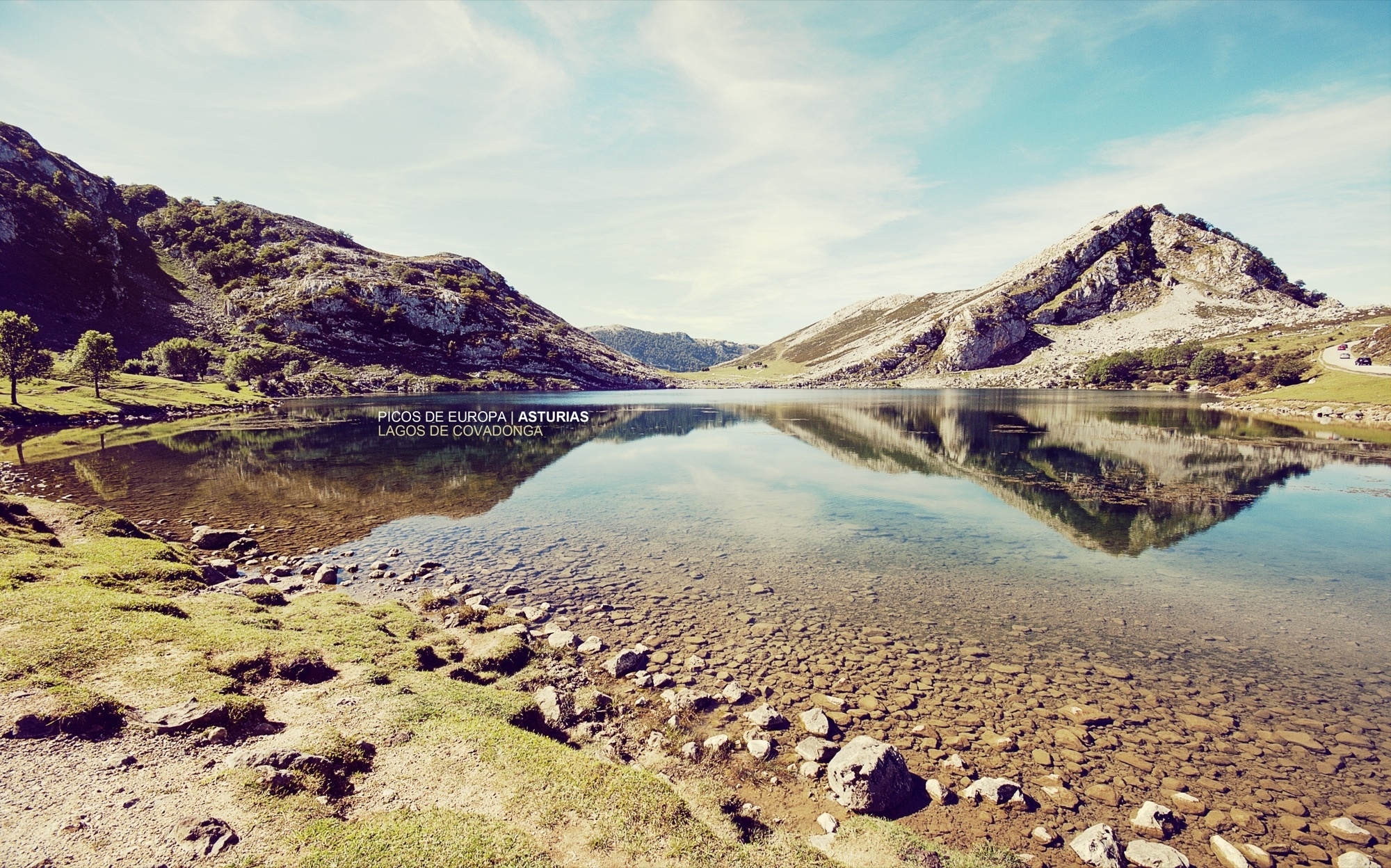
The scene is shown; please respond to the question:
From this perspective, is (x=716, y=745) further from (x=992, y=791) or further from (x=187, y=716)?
(x=187, y=716)

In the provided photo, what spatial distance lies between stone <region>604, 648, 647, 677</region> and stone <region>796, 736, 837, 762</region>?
6.01 m

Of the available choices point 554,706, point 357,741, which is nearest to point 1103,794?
point 554,706

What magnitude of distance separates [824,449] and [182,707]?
2565 inches

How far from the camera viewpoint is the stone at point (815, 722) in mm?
14062

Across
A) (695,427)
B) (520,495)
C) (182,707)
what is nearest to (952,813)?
(182,707)

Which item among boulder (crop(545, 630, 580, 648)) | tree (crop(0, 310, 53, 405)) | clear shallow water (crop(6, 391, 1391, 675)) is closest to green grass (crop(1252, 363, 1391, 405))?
clear shallow water (crop(6, 391, 1391, 675))

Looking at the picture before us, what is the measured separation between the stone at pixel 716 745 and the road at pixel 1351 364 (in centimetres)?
16355

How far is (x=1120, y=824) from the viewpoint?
37.1ft

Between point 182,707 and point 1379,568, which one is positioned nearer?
point 182,707

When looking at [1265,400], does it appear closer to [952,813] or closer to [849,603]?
[849,603]

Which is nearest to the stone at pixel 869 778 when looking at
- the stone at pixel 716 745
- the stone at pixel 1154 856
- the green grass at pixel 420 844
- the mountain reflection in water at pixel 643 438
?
the stone at pixel 716 745

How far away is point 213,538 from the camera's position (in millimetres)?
29000

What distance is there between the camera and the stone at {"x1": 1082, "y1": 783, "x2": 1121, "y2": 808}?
12.0m

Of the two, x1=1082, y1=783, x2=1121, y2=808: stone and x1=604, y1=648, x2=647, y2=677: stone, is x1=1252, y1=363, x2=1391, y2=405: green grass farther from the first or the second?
x1=604, y1=648, x2=647, y2=677: stone
